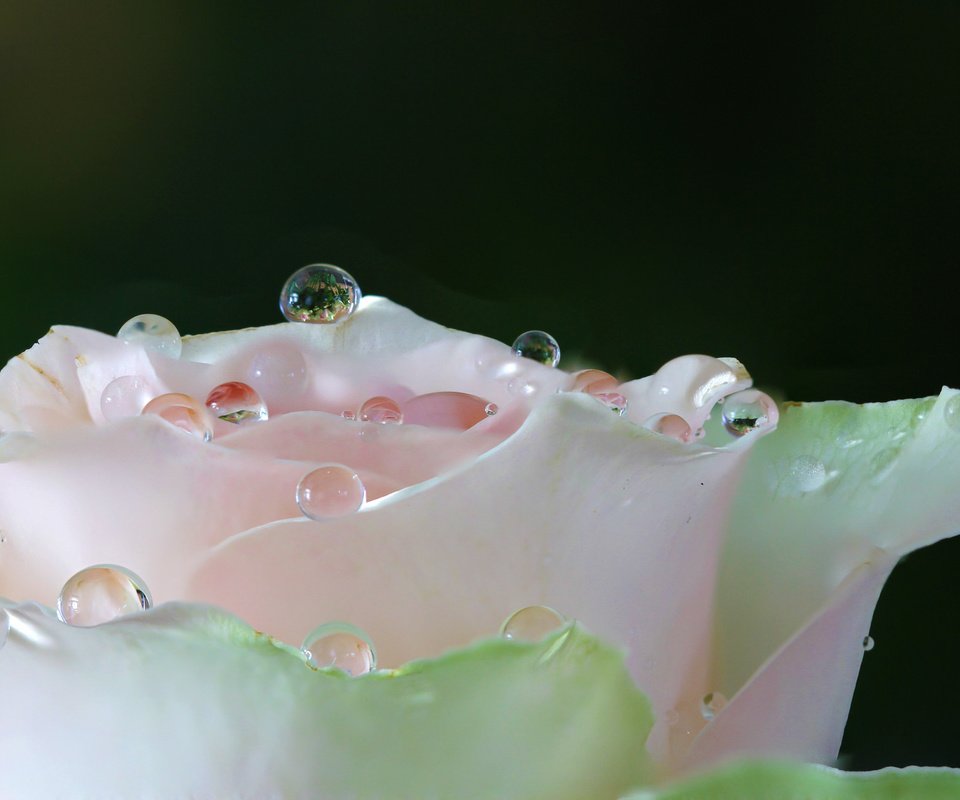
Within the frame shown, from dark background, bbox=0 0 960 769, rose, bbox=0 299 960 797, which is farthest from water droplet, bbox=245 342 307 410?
dark background, bbox=0 0 960 769

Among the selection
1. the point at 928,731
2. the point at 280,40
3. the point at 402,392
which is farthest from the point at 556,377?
the point at 280,40

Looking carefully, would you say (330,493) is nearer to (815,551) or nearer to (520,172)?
(815,551)

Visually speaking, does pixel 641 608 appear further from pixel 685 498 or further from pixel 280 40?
pixel 280 40

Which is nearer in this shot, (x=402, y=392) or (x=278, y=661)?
(x=278, y=661)

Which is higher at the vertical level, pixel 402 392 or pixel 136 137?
pixel 136 137

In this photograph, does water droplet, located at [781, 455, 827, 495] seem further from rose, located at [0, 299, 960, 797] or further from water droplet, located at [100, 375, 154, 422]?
water droplet, located at [100, 375, 154, 422]

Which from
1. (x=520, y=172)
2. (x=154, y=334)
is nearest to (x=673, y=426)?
(x=154, y=334)

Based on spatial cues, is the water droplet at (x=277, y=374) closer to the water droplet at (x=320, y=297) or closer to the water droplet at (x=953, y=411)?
the water droplet at (x=320, y=297)
